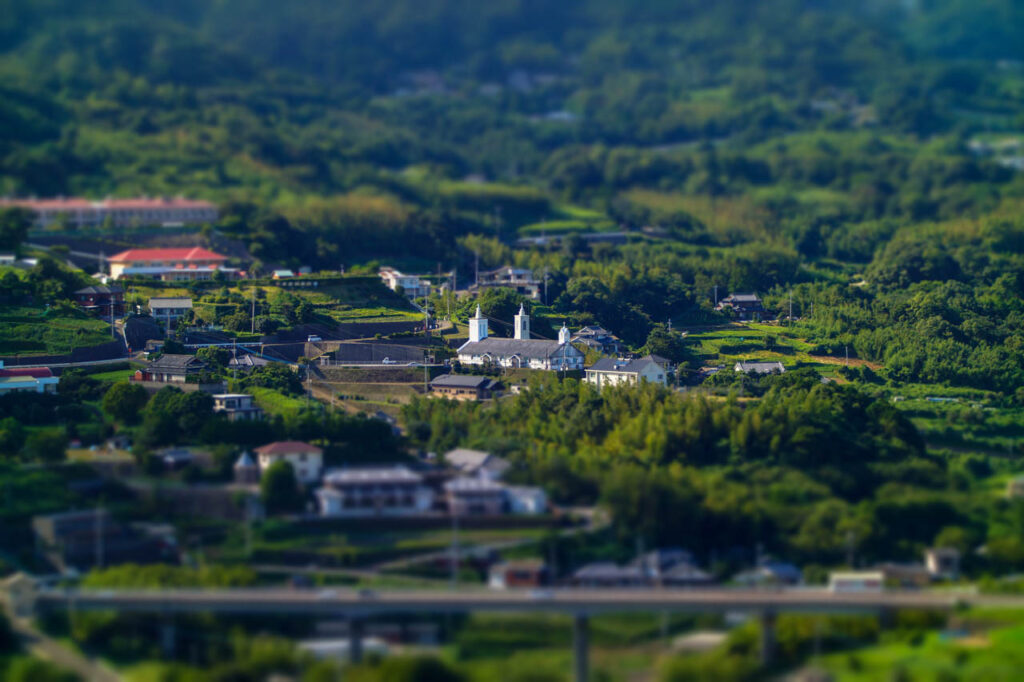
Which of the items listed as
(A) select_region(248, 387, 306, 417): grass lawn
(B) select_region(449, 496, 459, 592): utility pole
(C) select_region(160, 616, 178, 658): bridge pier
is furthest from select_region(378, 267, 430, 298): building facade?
(C) select_region(160, 616, 178, 658): bridge pier

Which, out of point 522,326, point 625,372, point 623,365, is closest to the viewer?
point 625,372

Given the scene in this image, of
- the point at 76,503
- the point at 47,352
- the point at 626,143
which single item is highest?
→ the point at 626,143

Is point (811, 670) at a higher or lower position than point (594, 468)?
lower

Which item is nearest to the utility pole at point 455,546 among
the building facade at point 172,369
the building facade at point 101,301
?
the building facade at point 172,369

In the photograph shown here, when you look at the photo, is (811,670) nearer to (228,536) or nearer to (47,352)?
(228,536)

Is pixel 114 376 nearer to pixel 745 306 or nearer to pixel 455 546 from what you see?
pixel 455 546

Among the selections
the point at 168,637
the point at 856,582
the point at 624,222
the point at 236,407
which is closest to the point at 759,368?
the point at 236,407

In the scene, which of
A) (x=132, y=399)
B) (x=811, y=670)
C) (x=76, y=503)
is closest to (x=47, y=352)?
(x=132, y=399)
